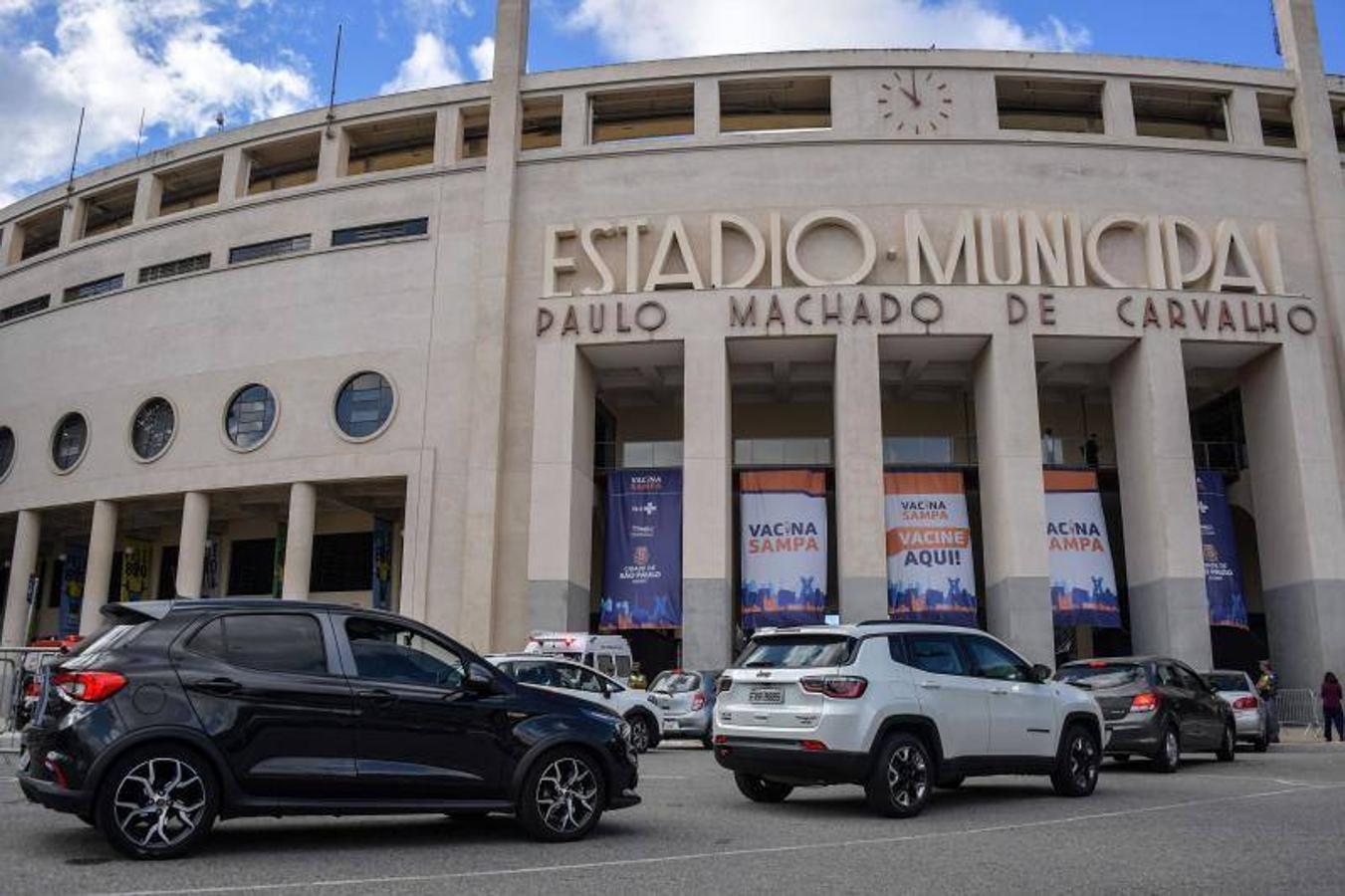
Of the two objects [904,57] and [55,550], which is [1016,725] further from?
[55,550]

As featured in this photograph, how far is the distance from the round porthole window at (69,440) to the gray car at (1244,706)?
1325 inches

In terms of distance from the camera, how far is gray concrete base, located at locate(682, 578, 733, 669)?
85.8 feet

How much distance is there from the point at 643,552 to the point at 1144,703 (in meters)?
16.0

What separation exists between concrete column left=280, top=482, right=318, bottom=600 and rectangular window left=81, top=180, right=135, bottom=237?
1562 centimetres

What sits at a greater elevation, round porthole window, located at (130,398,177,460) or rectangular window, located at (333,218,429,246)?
rectangular window, located at (333,218,429,246)

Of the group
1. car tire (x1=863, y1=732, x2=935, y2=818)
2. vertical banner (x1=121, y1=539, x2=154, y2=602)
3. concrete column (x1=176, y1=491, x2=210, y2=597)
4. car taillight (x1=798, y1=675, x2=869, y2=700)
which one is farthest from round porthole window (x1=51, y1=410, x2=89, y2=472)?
car tire (x1=863, y1=732, x2=935, y2=818)

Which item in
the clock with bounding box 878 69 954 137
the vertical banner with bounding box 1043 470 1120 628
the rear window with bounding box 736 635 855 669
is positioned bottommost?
the rear window with bounding box 736 635 855 669

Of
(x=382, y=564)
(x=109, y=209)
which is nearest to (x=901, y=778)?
(x=382, y=564)

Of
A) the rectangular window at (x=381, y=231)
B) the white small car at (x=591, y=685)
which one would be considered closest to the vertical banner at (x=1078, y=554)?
the white small car at (x=591, y=685)

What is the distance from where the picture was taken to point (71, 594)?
34969 millimetres

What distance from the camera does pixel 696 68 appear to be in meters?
Answer: 31.1

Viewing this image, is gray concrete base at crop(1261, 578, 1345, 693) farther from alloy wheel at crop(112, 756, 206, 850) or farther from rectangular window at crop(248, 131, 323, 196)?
rectangular window at crop(248, 131, 323, 196)

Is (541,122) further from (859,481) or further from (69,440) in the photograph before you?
(69,440)

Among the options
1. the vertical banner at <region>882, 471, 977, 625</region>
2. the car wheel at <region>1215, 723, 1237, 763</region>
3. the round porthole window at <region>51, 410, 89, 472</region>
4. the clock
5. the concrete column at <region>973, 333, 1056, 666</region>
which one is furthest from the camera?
the round porthole window at <region>51, 410, 89, 472</region>
